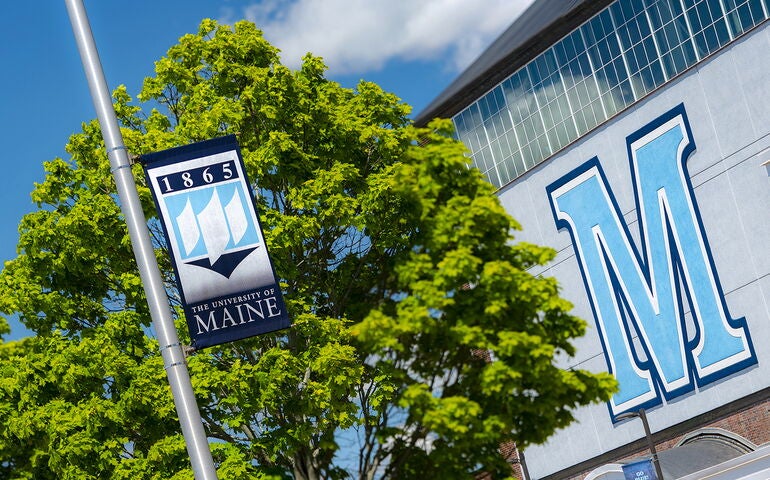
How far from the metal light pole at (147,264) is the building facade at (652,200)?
26.9 metres

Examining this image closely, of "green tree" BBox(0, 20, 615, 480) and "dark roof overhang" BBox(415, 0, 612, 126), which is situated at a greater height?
"dark roof overhang" BBox(415, 0, 612, 126)

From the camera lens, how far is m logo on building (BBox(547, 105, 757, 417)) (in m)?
40.0

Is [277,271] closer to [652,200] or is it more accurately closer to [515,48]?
[652,200]

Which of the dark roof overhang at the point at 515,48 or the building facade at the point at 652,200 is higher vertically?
the dark roof overhang at the point at 515,48

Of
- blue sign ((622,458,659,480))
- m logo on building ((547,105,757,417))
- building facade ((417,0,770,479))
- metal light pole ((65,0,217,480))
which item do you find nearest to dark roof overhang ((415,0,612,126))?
building facade ((417,0,770,479))

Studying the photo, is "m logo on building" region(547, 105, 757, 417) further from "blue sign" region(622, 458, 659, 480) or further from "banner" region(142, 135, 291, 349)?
"banner" region(142, 135, 291, 349)

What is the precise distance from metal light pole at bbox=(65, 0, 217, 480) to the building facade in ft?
88.4

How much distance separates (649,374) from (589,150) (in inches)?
352

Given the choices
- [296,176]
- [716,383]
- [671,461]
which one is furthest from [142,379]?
[716,383]

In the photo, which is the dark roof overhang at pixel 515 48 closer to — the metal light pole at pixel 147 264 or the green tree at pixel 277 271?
the green tree at pixel 277 271

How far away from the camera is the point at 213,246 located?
1141 centimetres

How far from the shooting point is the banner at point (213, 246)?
11.3m

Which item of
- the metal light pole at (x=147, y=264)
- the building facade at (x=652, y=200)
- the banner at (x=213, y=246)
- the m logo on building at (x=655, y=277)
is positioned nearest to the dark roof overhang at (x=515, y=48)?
the building facade at (x=652, y=200)

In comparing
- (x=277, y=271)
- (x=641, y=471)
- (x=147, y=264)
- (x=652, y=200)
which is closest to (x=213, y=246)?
(x=147, y=264)
